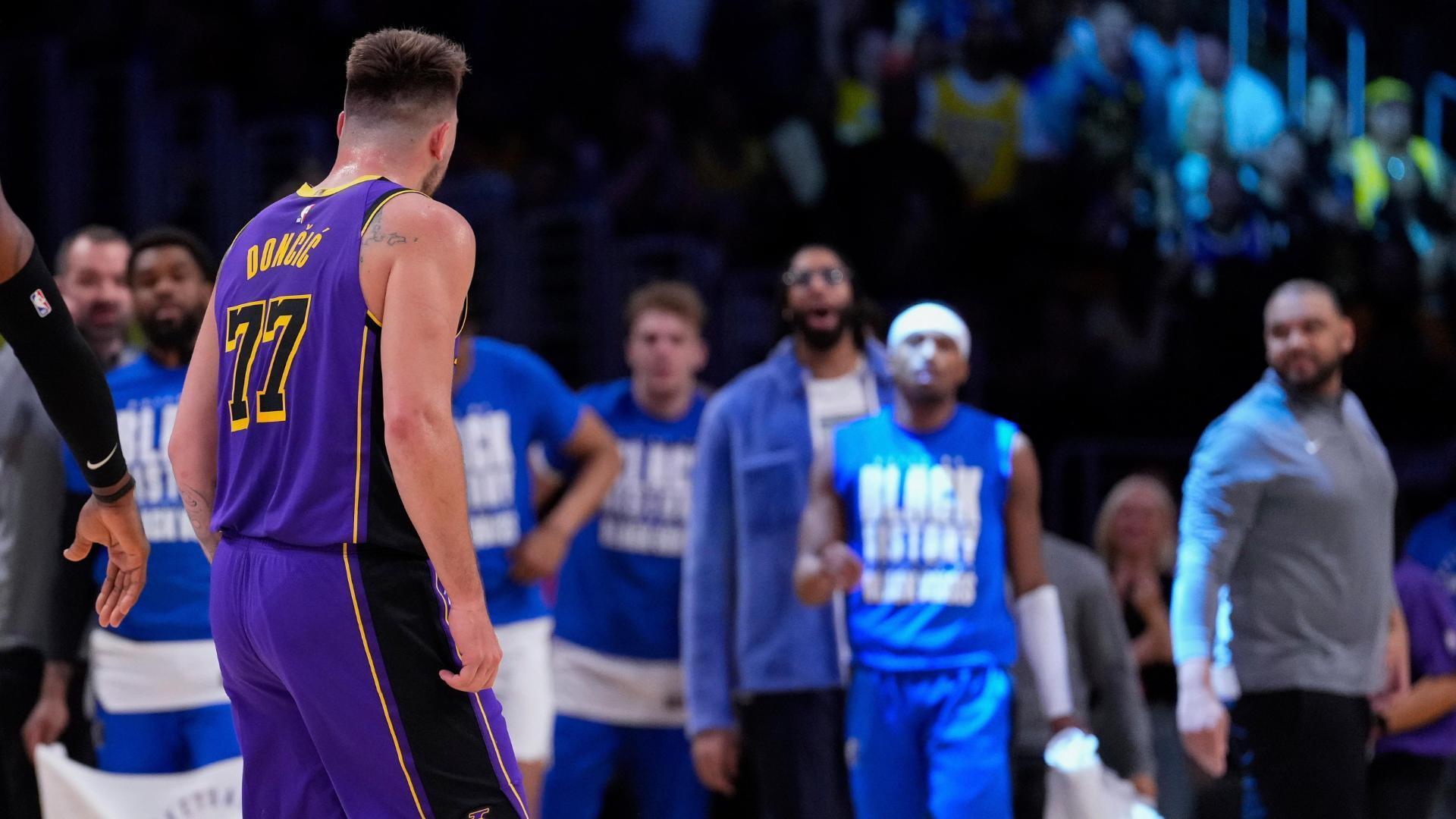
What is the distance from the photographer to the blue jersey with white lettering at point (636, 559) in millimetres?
6297

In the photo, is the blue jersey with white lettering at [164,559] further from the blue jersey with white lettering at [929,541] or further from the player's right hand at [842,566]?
the blue jersey with white lettering at [929,541]

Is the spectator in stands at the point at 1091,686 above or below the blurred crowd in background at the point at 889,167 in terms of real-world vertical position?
below

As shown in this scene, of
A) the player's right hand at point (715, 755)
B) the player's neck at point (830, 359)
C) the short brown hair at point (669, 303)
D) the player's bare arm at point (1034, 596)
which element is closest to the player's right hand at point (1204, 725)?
the player's bare arm at point (1034, 596)

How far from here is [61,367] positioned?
314cm

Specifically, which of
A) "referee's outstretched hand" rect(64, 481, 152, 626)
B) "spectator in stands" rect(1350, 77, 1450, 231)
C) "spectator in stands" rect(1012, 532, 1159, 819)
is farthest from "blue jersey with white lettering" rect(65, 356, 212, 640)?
"spectator in stands" rect(1350, 77, 1450, 231)

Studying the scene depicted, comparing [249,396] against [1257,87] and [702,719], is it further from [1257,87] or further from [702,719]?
[1257,87]

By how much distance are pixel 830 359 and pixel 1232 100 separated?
19.9 feet

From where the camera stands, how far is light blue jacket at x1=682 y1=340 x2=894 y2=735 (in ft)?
18.5

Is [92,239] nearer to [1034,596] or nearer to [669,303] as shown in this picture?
[669,303]

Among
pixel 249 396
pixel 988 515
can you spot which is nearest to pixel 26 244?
pixel 249 396

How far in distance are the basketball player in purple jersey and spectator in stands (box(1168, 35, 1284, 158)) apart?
8109 millimetres

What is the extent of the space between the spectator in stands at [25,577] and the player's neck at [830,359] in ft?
7.18

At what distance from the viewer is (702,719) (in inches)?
225

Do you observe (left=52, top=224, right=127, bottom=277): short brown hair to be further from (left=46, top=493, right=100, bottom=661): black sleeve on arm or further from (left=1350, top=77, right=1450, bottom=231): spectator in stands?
(left=1350, top=77, right=1450, bottom=231): spectator in stands
